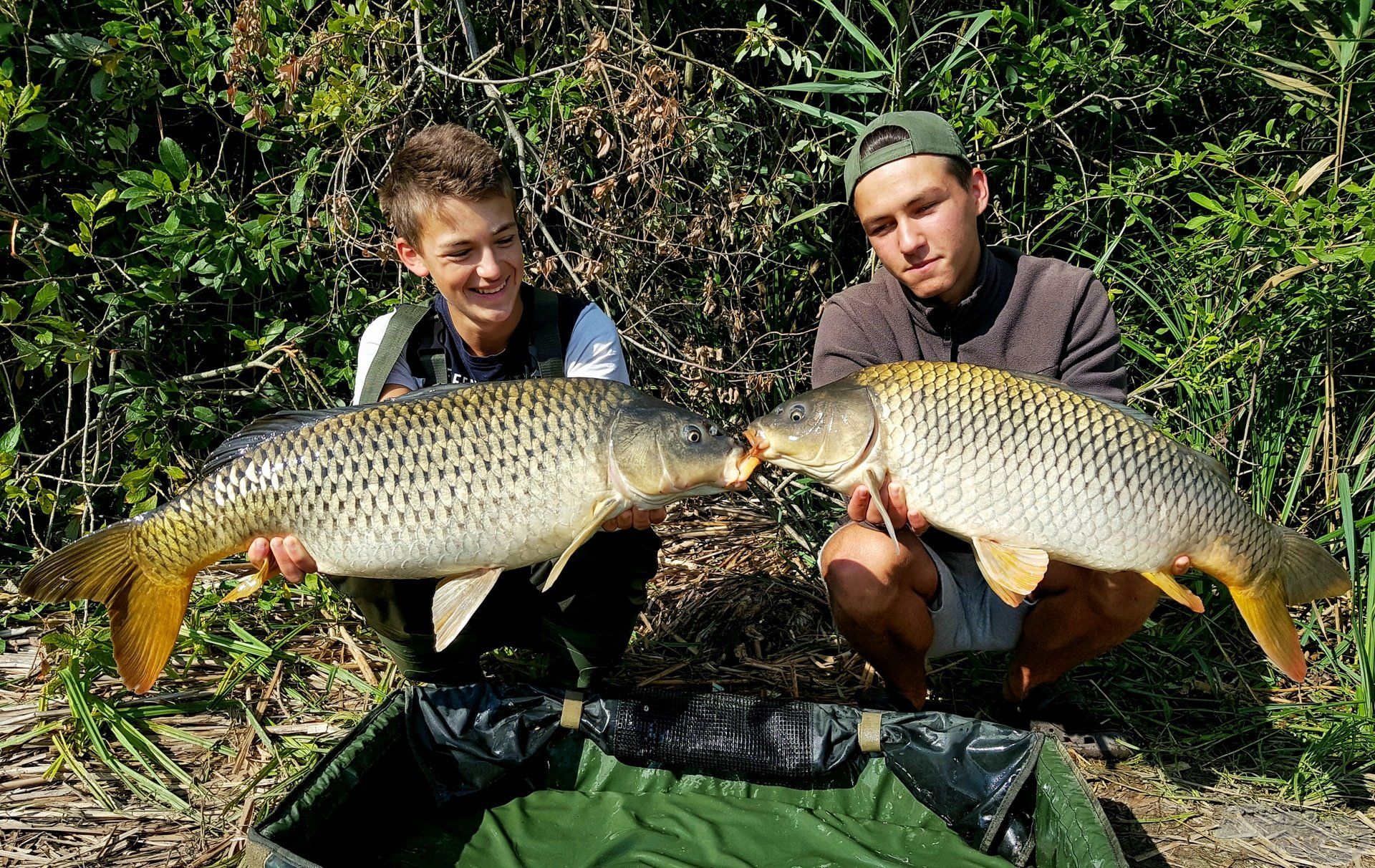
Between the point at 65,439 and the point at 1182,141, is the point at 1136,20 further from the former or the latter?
the point at 65,439

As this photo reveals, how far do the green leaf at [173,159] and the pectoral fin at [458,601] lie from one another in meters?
1.40

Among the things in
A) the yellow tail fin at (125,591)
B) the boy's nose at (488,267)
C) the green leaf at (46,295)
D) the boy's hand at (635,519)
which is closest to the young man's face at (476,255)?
the boy's nose at (488,267)

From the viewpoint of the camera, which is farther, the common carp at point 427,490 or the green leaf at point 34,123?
the green leaf at point 34,123

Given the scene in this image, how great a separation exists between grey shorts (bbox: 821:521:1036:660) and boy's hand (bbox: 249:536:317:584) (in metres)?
1.21

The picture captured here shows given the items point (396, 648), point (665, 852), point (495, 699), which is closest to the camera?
point (665, 852)

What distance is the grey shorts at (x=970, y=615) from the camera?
209cm

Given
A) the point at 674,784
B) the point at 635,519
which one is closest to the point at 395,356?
the point at 635,519

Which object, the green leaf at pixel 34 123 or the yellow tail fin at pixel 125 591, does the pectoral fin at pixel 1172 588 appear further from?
the green leaf at pixel 34 123

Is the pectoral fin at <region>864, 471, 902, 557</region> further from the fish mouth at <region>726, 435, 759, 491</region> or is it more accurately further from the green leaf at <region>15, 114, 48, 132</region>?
the green leaf at <region>15, 114, 48, 132</region>

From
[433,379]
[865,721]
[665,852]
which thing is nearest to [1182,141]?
[865,721]

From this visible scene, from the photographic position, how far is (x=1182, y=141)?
112 inches

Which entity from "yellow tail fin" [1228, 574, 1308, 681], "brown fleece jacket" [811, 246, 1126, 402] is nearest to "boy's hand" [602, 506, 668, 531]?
"brown fleece jacket" [811, 246, 1126, 402]

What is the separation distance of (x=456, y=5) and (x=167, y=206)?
919mm

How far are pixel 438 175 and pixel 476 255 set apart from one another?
0.54 ft
